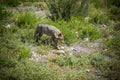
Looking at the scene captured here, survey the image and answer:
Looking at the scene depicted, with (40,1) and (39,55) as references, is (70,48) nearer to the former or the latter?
(39,55)

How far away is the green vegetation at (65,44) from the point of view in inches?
179

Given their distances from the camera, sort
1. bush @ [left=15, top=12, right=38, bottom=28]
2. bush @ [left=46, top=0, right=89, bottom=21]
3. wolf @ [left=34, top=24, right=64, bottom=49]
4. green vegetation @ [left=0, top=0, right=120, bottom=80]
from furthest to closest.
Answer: bush @ [left=46, top=0, right=89, bottom=21] → bush @ [left=15, top=12, right=38, bottom=28] → wolf @ [left=34, top=24, right=64, bottom=49] → green vegetation @ [left=0, top=0, right=120, bottom=80]

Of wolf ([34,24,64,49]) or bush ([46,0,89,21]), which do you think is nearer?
wolf ([34,24,64,49])

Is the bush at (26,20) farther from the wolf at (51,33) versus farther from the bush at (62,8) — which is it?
the wolf at (51,33)

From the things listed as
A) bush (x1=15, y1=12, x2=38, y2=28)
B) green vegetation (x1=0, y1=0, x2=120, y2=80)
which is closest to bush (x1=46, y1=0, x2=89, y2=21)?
green vegetation (x1=0, y1=0, x2=120, y2=80)

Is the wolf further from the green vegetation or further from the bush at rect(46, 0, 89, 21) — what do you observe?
the bush at rect(46, 0, 89, 21)

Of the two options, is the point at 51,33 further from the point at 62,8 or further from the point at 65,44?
the point at 62,8

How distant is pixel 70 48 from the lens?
5805 millimetres

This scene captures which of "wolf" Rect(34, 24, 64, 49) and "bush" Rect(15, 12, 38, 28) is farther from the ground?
"wolf" Rect(34, 24, 64, 49)

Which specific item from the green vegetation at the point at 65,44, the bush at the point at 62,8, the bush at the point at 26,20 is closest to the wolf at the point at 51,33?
the green vegetation at the point at 65,44

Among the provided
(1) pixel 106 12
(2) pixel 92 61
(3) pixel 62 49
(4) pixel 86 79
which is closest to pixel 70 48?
(3) pixel 62 49

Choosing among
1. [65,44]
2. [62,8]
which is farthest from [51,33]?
[62,8]

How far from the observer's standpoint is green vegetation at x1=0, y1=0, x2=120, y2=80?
4551 mm

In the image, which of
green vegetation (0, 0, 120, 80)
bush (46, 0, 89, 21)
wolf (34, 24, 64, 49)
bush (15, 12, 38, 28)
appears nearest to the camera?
green vegetation (0, 0, 120, 80)
